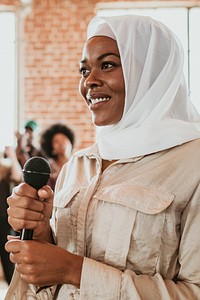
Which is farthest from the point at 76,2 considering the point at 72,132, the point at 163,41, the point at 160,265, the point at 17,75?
the point at 160,265

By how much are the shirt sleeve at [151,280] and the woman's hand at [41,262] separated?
6 centimetres

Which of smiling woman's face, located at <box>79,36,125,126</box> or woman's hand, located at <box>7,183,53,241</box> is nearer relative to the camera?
woman's hand, located at <box>7,183,53,241</box>

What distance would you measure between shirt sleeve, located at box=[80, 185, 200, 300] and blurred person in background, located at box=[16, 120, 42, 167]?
4.24m

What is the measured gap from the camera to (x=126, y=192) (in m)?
1.49

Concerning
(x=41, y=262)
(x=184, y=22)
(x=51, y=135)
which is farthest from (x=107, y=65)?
(x=184, y=22)

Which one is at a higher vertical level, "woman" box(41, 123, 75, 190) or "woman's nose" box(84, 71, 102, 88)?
"woman's nose" box(84, 71, 102, 88)

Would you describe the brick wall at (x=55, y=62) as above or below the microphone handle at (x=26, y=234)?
above

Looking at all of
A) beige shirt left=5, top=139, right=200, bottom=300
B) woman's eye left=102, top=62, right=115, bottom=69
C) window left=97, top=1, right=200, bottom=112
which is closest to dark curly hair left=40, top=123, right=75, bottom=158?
window left=97, top=1, right=200, bottom=112

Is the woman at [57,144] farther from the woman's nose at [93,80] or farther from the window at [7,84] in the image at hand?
the woman's nose at [93,80]

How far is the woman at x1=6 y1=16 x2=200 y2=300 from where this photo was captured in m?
1.40

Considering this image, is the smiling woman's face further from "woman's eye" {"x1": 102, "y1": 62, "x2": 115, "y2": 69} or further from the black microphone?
the black microphone

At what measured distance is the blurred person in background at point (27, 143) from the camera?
18.8ft

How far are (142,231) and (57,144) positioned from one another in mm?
4255

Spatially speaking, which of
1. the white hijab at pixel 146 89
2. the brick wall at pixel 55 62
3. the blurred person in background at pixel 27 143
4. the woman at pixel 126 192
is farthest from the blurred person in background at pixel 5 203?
the white hijab at pixel 146 89
